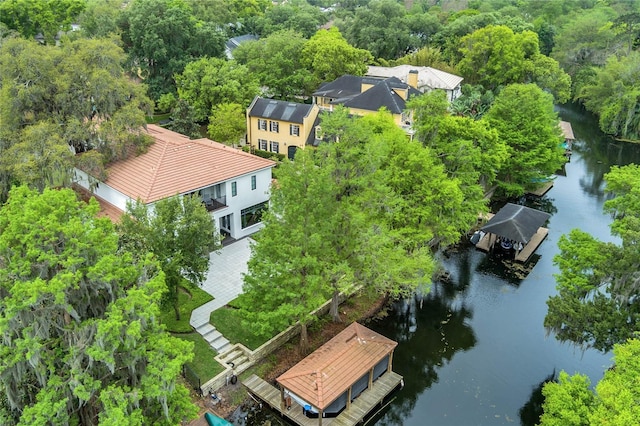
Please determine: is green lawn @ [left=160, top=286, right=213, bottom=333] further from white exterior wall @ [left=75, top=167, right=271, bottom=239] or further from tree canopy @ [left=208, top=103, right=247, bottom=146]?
tree canopy @ [left=208, top=103, right=247, bottom=146]

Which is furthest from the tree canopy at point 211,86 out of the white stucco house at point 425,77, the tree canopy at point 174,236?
the tree canopy at point 174,236

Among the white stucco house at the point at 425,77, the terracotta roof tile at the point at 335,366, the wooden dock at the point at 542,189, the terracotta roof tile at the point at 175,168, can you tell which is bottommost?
the wooden dock at the point at 542,189

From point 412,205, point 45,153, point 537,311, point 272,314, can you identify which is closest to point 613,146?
point 537,311

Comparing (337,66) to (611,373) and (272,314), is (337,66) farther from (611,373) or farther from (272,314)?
(611,373)

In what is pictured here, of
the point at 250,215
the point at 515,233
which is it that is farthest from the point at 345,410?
the point at 515,233

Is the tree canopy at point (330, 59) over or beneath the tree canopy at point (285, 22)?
beneath

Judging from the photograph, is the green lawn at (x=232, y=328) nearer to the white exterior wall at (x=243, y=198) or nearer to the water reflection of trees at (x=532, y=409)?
the white exterior wall at (x=243, y=198)
